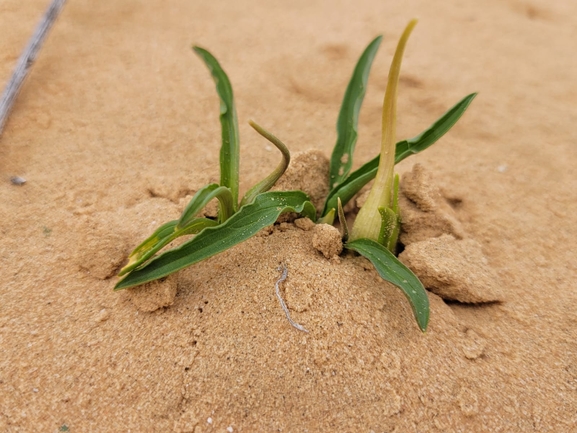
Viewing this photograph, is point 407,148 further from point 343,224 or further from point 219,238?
point 219,238

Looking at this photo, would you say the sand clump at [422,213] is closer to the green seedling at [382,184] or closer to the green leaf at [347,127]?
the green seedling at [382,184]

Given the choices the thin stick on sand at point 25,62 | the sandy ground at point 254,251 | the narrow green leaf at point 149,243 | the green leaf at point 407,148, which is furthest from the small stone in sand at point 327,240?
the thin stick on sand at point 25,62

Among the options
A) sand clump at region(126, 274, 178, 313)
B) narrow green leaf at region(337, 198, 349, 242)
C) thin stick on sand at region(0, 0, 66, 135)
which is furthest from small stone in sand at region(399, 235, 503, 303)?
thin stick on sand at region(0, 0, 66, 135)

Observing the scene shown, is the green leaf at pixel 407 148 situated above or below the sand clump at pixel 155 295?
above

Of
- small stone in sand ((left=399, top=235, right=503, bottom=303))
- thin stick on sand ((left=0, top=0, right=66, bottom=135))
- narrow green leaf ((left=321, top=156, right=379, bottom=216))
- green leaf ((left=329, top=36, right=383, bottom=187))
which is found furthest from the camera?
thin stick on sand ((left=0, top=0, right=66, bottom=135))

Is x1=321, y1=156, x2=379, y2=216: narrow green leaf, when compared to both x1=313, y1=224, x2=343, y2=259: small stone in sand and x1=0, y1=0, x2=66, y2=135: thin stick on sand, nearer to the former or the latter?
x1=313, y1=224, x2=343, y2=259: small stone in sand

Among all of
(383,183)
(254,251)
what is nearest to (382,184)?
(383,183)

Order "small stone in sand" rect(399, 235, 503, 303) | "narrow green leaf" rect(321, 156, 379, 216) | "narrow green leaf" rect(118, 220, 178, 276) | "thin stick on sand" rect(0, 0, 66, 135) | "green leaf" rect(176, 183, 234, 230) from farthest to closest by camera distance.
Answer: "thin stick on sand" rect(0, 0, 66, 135)
"narrow green leaf" rect(321, 156, 379, 216)
"small stone in sand" rect(399, 235, 503, 303)
"narrow green leaf" rect(118, 220, 178, 276)
"green leaf" rect(176, 183, 234, 230)
